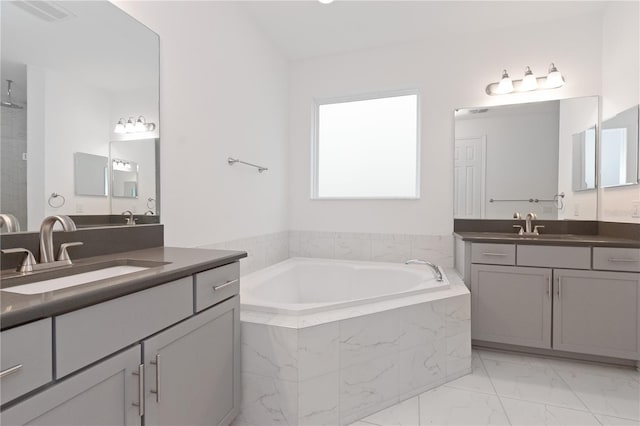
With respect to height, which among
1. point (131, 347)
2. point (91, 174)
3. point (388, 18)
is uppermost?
point (388, 18)

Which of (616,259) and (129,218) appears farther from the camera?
(616,259)

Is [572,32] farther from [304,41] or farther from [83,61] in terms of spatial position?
[83,61]

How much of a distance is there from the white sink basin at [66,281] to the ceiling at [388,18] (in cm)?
214

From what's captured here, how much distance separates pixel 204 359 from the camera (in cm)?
122

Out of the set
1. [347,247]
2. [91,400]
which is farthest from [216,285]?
[347,247]

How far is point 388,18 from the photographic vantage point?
8.39 ft

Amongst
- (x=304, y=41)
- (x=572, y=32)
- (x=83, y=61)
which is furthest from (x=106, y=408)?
(x=572, y=32)

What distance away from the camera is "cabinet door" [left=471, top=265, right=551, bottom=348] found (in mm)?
2186

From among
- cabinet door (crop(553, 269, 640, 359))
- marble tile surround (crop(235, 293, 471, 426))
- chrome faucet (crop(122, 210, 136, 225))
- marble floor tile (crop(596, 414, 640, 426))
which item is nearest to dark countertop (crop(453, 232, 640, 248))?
cabinet door (crop(553, 269, 640, 359))

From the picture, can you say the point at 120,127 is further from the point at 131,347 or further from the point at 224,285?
the point at 131,347

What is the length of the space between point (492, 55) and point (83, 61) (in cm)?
292

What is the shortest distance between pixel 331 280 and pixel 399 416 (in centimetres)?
130

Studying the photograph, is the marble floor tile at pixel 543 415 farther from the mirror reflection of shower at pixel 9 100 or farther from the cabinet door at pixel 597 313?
the mirror reflection of shower at pixel 9 100

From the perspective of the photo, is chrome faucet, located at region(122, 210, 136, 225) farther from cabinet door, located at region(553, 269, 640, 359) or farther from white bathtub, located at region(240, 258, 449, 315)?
cabinet door, located at region(553, 269, 640, 359)
